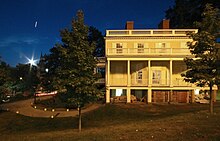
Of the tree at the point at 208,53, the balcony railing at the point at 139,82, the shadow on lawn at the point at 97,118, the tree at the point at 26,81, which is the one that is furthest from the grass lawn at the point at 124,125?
the tree at the point at 26,81

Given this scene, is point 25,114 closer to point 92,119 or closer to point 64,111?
point 64,111

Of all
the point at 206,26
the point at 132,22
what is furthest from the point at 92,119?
the point at 132,22

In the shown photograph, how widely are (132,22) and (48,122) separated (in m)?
Result: 21.7

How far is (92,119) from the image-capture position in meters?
22.7

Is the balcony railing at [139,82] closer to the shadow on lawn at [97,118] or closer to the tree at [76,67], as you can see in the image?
the shadow on lawn at [97,118]

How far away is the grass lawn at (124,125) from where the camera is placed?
38.6ft

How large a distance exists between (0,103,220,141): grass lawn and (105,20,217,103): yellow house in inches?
133

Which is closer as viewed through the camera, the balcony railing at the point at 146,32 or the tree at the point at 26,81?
the balcony railing at the point at 146,32

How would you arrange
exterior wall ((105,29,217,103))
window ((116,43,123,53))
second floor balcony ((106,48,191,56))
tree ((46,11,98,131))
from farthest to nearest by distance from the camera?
window ((116,43,123,53)) → second floor balcony ((106,48,191,56)) → exterior wall ((105,29,217,103)) → tree ((46,11,98,131))

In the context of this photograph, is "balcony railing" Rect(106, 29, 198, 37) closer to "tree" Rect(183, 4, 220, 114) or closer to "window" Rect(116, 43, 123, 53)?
"window" Rect(116, 43, 123, 53)

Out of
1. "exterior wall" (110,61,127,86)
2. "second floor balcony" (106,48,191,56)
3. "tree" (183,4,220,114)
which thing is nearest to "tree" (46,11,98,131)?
"tree" (183,4,220,114)

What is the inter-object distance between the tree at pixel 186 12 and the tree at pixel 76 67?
46.2 m

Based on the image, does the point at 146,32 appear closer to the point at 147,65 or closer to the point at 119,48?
the point at 147,65

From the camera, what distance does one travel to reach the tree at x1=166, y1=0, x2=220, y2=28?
183 feet
